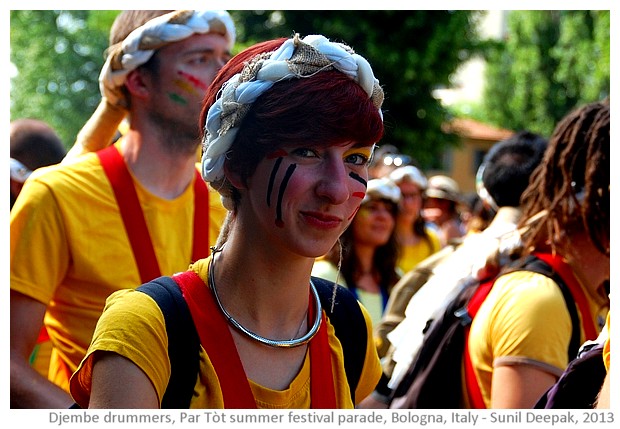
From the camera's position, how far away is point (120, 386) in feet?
6.51

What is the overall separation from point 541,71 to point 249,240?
1550 inches

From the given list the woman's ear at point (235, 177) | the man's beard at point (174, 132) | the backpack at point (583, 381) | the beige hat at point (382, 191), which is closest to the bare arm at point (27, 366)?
the man's beard at point (174, 132)

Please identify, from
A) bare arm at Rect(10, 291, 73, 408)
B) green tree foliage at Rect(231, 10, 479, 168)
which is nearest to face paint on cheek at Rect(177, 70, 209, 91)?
bare arm at Rect(10, 291, 73, 408)

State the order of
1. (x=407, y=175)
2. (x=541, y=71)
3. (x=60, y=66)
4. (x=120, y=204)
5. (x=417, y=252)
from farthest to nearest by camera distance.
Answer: (x=541, y=71)
(x=60, y=66)
(x=407, y=175)
(x=417, y=252)
(x=120, y=204)

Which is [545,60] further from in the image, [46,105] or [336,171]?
[336,171]

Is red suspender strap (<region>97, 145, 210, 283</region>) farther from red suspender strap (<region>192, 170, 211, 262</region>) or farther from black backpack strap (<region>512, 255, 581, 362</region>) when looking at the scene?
black backpack strap (<region>512, 255, 581, 362</region>)

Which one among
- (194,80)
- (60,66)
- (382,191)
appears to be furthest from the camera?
(60,66)

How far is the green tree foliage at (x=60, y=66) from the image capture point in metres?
27.7

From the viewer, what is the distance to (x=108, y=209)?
11.2 ft

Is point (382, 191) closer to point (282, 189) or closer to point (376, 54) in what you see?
point (282, 189)

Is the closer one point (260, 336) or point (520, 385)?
point (260, 336)

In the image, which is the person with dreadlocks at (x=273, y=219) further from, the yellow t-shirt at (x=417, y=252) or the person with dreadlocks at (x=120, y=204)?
the yellow t-shirt at (x=417, y=252)

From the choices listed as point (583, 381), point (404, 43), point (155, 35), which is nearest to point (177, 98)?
point (155, 35)

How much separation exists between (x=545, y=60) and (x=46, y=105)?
21.3 meters
